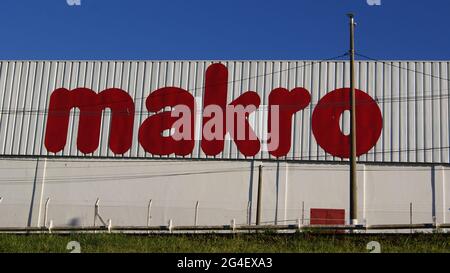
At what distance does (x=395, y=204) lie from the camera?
3058 cm

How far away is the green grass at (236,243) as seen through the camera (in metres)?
15.4

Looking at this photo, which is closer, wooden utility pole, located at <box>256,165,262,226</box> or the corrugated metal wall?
wooden utility pole, located at <box>256,165,262,226</box>

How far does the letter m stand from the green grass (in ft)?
50.6

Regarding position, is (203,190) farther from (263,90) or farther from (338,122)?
(338,122)

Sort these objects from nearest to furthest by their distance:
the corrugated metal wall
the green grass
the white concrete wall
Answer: the green grass < the white concrete wall < the corrugated metal wall

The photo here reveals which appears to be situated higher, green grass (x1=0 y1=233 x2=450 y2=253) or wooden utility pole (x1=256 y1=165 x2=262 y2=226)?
wooden utility pole (x1=256 y1=165 x2=262 y2=226)

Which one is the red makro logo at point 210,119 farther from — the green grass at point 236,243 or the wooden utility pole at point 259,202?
the green grass at point 236,243

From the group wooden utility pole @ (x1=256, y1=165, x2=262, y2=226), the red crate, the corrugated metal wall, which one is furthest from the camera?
the corrugated metal wall

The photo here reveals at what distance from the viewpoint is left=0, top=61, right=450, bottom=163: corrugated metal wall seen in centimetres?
3197

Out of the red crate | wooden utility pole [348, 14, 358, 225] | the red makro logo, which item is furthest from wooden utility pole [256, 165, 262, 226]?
wooden utility pole [348, 14, 358, 225]

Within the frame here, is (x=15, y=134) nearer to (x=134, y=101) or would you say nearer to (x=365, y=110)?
(x=134, y=101)

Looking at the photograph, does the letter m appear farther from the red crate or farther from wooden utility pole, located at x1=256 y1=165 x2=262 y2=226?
the red crate

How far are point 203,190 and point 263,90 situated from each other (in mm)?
5970

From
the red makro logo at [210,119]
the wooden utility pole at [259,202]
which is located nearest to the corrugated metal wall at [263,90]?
the red makro logo at [210,119]
